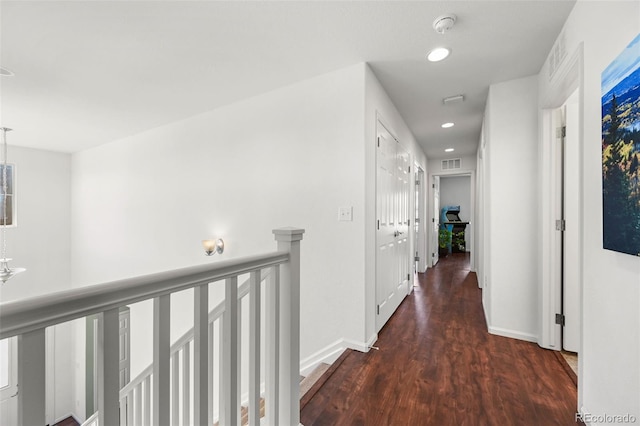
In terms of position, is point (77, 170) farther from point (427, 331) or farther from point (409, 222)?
point (427, 331)

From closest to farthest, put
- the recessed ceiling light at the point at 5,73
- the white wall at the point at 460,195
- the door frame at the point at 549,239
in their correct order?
the door frame at the point at 549,239 < the recessed ceiling light at the point at 5,73 < the white wall at the point at 460,195

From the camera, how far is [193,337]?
1136 millimetres

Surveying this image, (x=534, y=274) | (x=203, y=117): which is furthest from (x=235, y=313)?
(x=203, y=117)

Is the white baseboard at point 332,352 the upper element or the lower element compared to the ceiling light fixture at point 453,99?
lower

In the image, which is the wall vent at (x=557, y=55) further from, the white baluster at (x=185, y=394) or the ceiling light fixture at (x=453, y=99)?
the white baluster at (x=185, y=394)

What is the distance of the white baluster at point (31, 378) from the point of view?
568 millimetres

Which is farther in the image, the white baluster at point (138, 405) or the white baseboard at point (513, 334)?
the white baseboard at point (513, 334)

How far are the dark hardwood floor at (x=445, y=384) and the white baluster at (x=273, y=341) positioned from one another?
1.16 ft

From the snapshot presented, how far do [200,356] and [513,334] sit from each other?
2.70m

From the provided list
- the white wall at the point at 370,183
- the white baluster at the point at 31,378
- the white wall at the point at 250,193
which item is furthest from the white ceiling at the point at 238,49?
the white baluster at the point at 31,378

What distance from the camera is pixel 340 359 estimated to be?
2178 mm

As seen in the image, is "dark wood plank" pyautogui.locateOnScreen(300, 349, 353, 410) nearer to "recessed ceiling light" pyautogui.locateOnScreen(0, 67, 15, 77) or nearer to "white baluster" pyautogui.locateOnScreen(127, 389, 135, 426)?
"white baluster" pyautogui.locateOnScreen(127, 389, 135, 426)

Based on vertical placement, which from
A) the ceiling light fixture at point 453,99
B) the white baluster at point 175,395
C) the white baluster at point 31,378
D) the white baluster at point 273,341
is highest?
the ceiling light fixture at point 453,99

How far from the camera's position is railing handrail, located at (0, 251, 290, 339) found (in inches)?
21.9
